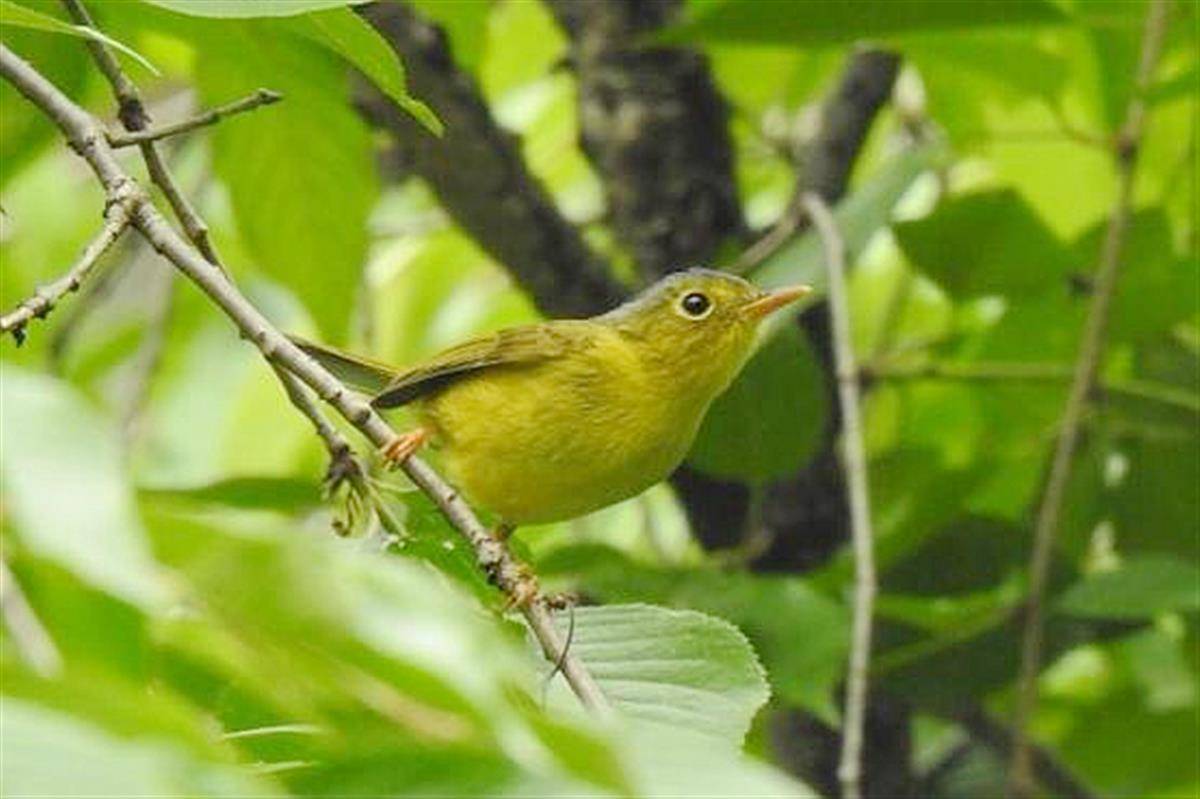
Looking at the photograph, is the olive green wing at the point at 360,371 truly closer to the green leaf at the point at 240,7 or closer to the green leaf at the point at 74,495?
the green leaf at the point at 240,7

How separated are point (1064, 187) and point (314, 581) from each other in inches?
126

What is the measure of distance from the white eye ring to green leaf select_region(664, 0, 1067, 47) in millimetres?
399

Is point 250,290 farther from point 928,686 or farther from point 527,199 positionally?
point 928,686

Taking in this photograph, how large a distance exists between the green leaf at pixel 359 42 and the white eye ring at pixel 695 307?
127 cm

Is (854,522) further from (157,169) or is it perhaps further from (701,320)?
(157,169)

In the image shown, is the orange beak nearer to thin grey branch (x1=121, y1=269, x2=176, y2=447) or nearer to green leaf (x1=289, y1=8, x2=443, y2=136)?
thin grey branch (x1=121, y1=269, x2=176, y2=447)

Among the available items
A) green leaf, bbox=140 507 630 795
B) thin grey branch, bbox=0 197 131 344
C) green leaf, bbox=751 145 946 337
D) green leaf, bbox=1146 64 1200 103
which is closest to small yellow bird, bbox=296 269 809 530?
green leaf, bbox=751 145 946 337

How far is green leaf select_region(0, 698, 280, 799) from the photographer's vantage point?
29.8 inches

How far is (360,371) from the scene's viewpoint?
8.90ft

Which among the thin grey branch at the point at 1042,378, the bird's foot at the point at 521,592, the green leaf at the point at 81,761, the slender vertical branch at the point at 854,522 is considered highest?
the thin grey branch at the point at 1042,378

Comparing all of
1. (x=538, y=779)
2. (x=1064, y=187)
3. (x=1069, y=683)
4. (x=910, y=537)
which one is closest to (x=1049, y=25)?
(x=910, y=537)

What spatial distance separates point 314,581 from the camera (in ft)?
2.63

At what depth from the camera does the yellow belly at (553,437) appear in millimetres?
2635

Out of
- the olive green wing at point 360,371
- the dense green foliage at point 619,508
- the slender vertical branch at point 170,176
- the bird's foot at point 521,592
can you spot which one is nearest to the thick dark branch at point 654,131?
the dense green foliage at point 619,508
